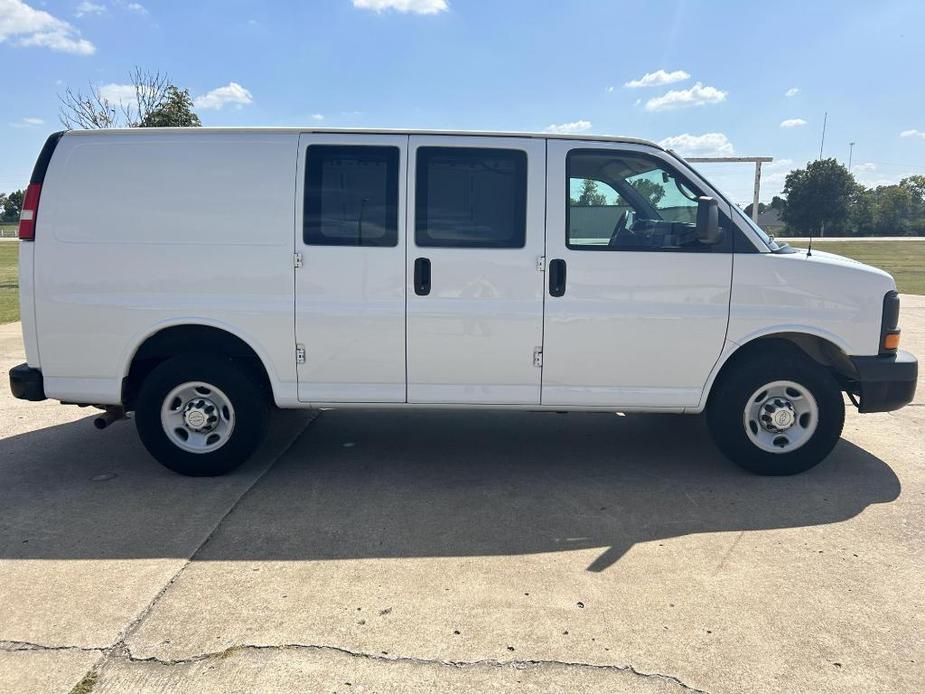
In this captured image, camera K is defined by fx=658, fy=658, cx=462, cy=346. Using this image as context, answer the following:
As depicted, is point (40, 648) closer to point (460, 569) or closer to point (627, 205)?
point (460, 569)

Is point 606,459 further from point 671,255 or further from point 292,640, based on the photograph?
point 292,640

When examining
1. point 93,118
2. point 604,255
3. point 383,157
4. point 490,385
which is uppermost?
point 93,118

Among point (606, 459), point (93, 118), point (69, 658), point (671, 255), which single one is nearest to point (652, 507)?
point (606, 459)

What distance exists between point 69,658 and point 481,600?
5.63 ft

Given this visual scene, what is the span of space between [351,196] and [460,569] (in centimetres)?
242

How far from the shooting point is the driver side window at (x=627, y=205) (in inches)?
170

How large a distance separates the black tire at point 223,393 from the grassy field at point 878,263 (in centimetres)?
950

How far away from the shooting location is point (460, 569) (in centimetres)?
334

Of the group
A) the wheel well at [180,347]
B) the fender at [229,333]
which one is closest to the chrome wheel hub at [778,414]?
the fender at [229,333]

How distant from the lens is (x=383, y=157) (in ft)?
14.1

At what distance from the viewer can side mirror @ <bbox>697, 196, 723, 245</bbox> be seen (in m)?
4.12

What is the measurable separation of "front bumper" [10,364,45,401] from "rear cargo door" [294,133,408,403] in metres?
1.77

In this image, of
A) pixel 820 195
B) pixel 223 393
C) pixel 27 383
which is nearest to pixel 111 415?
pixel 27 383

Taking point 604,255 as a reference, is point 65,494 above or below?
below
